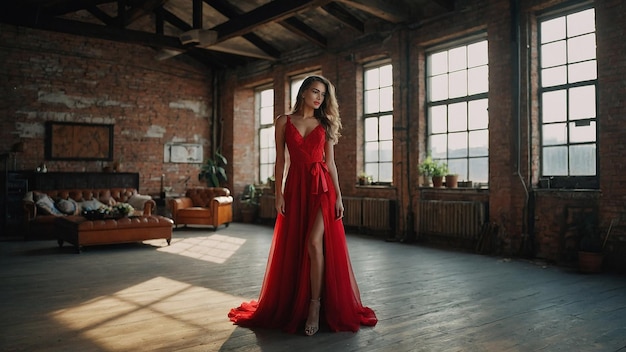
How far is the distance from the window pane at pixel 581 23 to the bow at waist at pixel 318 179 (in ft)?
15.8

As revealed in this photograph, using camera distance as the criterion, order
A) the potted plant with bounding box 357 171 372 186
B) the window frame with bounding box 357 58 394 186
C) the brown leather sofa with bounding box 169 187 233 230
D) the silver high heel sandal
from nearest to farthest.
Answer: the silver high heel sandal, the window frame with bounding box 357 58 394 186, the potted plant with bounding box 357 171 372 186, the brown leather sofa with bounding box 169 187 233 230

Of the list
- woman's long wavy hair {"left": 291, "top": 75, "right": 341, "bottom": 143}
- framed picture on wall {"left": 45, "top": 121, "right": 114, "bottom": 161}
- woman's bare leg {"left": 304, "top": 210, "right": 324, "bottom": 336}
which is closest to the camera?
woman's bare leg {"left": 304, "top": 210, "right": 324, "bottom": 336}

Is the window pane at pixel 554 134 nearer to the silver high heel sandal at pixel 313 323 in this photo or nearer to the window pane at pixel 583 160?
the window pane at pixel 583 160

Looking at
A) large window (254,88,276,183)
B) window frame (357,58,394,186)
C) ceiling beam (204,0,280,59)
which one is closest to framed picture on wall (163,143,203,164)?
large window (254,88,276,183)

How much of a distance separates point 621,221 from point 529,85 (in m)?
2.14

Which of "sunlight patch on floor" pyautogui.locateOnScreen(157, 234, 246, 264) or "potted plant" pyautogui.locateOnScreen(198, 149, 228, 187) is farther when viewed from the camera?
"potted plant" pyautogui.locateOnScreen(198, 149, 228, 187)

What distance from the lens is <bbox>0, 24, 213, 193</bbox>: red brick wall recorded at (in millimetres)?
10008

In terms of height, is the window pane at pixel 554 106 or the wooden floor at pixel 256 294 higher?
the window pane at pixel 554 106

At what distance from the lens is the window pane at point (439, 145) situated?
26.1ft

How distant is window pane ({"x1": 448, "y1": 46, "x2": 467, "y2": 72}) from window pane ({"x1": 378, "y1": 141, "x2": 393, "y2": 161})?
1763 mm

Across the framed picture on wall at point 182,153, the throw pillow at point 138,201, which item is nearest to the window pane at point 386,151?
the throw pillow at point 138,201

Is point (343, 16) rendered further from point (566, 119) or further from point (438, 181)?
point (566, 119)

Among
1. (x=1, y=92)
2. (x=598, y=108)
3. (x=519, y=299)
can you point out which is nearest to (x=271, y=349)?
(x=519, y=299)

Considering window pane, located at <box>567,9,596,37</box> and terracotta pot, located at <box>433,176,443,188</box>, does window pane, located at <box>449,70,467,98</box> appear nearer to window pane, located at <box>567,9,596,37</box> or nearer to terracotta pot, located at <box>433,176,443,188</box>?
terracotta pot, located at <box>433,176,443,188</box>
